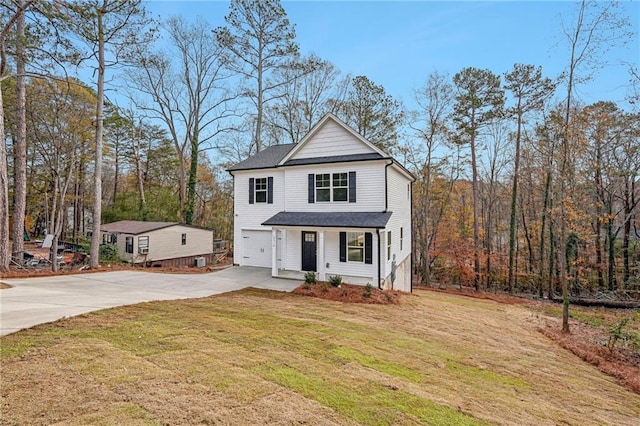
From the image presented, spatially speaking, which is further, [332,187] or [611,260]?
[611,260]

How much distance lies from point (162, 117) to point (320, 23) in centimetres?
1622

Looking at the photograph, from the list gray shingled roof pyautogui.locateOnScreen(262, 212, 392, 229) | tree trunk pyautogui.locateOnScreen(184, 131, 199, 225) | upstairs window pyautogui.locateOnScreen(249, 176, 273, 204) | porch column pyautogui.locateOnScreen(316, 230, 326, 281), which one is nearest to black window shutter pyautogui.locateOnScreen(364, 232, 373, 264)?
gray shingled roof pyautogui.locateOnScreen(262, 212, 392, 229)

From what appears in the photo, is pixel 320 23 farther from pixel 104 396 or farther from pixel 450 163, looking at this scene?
pixel 104 396

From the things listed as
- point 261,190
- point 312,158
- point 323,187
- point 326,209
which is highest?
point 312,158

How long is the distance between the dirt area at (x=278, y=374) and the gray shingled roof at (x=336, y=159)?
7186mm

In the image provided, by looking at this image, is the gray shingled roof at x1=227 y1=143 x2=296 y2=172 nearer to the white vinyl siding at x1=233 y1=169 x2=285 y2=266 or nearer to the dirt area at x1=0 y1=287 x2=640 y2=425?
the white vinyl siding at x1=233 y1=169 x2=285 y2=266

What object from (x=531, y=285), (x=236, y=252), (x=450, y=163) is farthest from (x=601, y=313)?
(x=236, y=252)

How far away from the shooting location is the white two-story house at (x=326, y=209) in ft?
41.1

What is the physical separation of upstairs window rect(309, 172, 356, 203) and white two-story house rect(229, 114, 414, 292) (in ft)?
0.15

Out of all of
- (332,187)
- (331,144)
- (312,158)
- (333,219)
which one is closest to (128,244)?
(312,158)

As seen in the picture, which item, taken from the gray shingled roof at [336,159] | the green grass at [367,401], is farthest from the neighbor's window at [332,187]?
the green grass at [367,401]

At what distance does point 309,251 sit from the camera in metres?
13.7

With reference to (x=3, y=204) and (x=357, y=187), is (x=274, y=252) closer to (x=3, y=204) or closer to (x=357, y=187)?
(x=357, y=187)

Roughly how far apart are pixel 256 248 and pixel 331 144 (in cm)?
657
